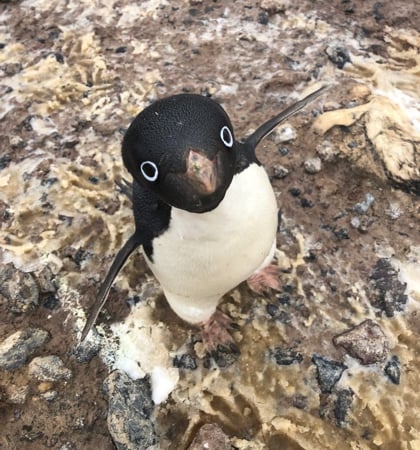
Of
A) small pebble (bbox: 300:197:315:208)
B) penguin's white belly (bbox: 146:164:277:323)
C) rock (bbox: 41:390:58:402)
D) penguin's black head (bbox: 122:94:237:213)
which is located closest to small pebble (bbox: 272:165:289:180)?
small pebble (bbox: 300:197:315:208)

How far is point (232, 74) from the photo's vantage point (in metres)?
3.06

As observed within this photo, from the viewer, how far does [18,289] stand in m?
2.34

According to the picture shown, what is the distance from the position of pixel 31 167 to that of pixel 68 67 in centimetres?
71

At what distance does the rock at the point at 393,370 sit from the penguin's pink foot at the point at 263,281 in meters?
0.50

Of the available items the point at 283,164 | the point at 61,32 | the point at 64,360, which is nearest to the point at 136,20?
the point at 61,32

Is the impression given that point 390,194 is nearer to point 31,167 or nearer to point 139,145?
point 139,145

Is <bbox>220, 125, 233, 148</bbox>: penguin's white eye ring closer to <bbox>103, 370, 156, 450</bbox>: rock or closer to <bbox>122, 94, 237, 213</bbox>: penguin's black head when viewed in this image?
<bbox>122, 94, 237, 213</bbox>: penguin's black head

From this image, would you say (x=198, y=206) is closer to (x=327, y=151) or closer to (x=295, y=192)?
(x=295, y=192)

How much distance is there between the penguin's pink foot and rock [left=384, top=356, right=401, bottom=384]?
1.65 feet

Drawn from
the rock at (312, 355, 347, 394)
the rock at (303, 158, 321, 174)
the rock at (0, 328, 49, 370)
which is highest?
the rock at (303, 158, 321, 174)

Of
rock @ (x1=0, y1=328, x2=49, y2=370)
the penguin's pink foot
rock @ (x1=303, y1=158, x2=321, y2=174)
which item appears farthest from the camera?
rock @ (x1=303, y1=158, x2=321, y2=174)

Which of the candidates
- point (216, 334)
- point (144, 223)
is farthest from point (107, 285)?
point (216, 334)

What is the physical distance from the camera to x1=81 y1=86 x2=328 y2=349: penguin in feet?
4.84

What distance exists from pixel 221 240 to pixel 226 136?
376 millimetres
